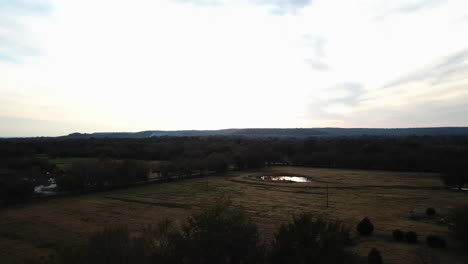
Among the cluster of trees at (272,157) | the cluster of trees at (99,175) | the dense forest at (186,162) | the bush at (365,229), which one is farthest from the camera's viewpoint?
the cluster of trees at (272,157)

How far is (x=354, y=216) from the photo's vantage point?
31.1 m

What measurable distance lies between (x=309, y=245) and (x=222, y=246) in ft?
11.7

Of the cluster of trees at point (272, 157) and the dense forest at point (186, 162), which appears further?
the cluster of trees at point (272, 157)

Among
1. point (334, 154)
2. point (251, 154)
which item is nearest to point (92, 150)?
point (251, 154)

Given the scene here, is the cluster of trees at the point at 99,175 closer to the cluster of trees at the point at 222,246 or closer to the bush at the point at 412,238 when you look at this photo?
the cluster of trees at the point at 222,246

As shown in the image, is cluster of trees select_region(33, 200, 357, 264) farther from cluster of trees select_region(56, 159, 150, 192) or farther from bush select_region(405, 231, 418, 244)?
cluster of trees select_region(56, 159, 150, 192)

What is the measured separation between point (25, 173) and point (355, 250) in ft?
140

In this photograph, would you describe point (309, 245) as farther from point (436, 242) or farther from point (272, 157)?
point (272, 157)

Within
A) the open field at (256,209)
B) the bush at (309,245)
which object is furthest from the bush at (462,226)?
the bush at (309,245)

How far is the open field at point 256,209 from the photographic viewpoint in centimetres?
2245

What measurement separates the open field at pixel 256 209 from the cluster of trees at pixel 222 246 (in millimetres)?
3804

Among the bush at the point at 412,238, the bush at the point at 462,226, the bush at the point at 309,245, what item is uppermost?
the bush at the point at 309,245

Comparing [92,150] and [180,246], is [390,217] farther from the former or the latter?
[92,150]

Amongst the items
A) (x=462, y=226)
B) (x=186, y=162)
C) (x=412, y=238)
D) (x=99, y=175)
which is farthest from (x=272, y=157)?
(x=462, y=226)
